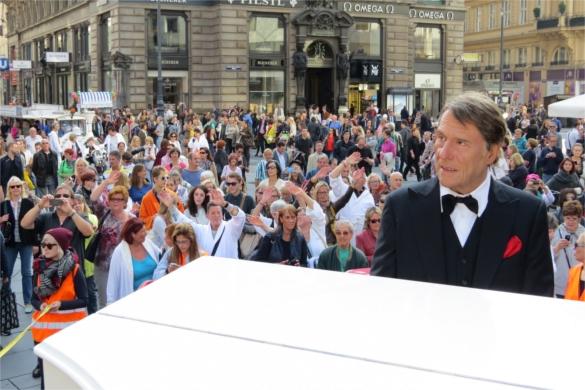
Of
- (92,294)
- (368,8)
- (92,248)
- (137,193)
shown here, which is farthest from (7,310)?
(368,8)

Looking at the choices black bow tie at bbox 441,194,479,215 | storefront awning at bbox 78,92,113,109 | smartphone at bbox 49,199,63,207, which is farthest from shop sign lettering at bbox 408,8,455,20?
black bow tie at bbox 441,194,479,215

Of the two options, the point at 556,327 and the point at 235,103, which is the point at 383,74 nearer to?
the point at 235,103

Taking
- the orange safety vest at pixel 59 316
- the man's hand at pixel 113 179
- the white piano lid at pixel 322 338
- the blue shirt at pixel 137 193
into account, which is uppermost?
the white piano lid at pixel 322 338

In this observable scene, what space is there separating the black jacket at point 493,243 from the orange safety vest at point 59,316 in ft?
15.9

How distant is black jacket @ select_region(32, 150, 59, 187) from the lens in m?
16.5

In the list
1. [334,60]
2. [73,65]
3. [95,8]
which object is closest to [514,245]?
[334,60]

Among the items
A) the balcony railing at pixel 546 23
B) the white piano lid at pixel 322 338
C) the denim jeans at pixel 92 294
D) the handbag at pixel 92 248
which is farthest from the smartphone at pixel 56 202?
the balcony railing at pixel 546 23

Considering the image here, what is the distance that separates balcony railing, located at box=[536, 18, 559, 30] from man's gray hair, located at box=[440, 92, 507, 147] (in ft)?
212

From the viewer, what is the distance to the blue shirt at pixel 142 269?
7469 mm

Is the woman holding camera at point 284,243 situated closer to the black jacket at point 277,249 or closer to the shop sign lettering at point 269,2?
the black jacket at point 277,249

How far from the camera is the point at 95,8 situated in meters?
47.0

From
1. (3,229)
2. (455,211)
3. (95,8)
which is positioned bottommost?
(3,229)

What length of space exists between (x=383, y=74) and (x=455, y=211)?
45.4 meters

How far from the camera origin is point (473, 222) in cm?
277
